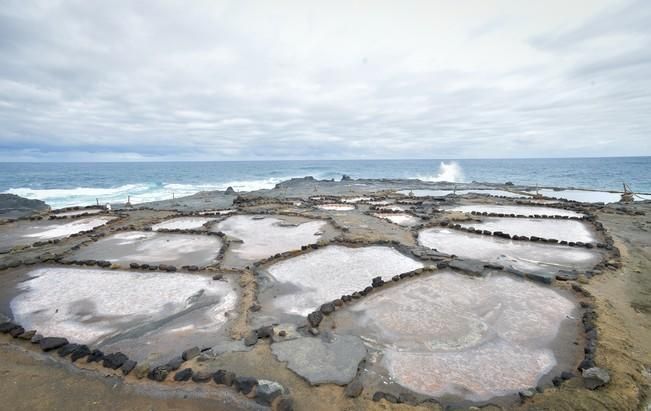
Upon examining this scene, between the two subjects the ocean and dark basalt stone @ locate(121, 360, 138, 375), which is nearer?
dark basalt stone @ locate(121, 360, 138, 375)

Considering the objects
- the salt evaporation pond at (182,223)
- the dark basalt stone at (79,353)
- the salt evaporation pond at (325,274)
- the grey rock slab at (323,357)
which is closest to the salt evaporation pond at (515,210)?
the salt evaporation pond at (325,274)

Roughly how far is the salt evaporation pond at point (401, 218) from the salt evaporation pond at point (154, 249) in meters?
10.00

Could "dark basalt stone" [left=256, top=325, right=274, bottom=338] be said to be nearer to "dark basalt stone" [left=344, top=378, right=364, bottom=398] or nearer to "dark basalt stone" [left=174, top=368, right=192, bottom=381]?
"dark basalt stone" [left=174, top=368, right=192, bottom=381]

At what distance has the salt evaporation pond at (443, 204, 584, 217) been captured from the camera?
22172mm

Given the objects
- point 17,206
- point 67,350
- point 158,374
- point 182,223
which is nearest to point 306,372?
point 158,374

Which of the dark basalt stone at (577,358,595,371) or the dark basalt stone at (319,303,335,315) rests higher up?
the dark basalt stone at (319,303,335,315)

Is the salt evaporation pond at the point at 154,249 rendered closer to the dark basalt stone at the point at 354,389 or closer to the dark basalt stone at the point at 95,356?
the dark basalt stone at the point at 95,356

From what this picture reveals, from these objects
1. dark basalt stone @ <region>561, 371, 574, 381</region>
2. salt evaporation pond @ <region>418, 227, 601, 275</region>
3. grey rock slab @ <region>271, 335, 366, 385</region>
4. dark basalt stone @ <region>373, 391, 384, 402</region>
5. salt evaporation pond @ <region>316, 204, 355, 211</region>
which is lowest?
dark basalt stone @ <region>373, 391, 384, 402</region>

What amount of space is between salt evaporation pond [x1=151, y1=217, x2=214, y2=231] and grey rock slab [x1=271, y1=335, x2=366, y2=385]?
13091mm

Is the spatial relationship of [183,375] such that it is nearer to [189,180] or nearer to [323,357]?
[323,357]

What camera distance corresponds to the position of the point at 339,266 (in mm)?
11625

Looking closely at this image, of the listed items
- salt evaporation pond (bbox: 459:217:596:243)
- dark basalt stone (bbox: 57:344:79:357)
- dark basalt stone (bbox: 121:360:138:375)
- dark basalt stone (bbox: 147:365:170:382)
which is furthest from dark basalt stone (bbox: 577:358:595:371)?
salt evaporation pond (bbox: 459:217:596:243)

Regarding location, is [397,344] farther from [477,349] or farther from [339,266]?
[339,266]

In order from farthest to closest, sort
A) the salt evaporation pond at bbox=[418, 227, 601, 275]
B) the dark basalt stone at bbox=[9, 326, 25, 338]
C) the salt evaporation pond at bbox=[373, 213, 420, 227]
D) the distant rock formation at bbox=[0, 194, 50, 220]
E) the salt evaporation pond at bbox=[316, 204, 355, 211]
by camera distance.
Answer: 1. the distant rock formation at bbox=[0, 194, 50, 220]
2. the salt evaporation pond at bbox=[316, 204, 355, 211]
3. the salt evaporation pond at bbox=[373, 213, 420, 227]
4. the salt evaporation pond at bbox=[418, 227, 601, 275]
5. the dark basalt stone at bbox=[9, 326, 25, 338]
